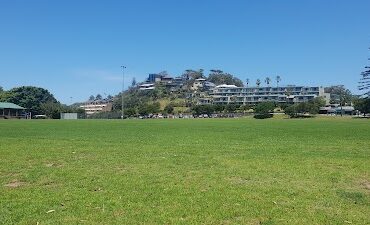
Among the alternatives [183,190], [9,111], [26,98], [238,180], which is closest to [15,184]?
[183,190]

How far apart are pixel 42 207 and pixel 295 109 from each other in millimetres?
140136

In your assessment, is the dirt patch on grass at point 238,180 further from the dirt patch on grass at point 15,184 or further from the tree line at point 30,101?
the tree line at point 30,101

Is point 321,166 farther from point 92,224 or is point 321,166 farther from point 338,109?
point 338,109

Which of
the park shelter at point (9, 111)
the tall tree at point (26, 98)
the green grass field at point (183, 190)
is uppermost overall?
the tall tree at point (26, 98)

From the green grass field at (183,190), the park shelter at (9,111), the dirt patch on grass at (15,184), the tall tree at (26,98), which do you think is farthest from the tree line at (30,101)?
the dirt patch on grass at (15,184)

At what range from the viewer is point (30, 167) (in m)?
13.9

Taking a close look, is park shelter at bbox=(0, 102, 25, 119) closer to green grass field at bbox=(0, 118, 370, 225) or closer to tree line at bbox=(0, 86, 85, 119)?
tree line at bbox=(0, 86, 85, 119)

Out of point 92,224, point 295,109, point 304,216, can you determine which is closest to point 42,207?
point 92,224

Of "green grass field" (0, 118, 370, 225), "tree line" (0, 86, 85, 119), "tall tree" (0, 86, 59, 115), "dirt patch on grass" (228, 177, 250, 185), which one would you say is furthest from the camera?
"tall tree" (0, 86, 59, 115)

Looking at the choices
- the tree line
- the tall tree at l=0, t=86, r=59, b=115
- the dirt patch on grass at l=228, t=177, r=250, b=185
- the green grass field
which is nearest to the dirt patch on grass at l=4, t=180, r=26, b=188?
the green grass field

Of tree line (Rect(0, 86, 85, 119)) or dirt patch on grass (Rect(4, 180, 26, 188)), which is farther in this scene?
tree line (Rect(0, 86, 85, 119))

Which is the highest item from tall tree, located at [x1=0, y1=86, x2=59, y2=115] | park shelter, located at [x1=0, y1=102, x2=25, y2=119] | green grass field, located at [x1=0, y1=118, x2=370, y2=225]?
tall tree, located at [x1=0, y1=86, x2=59, y2=115]

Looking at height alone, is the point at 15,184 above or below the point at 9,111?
below

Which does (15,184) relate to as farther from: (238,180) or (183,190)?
(238,180)
